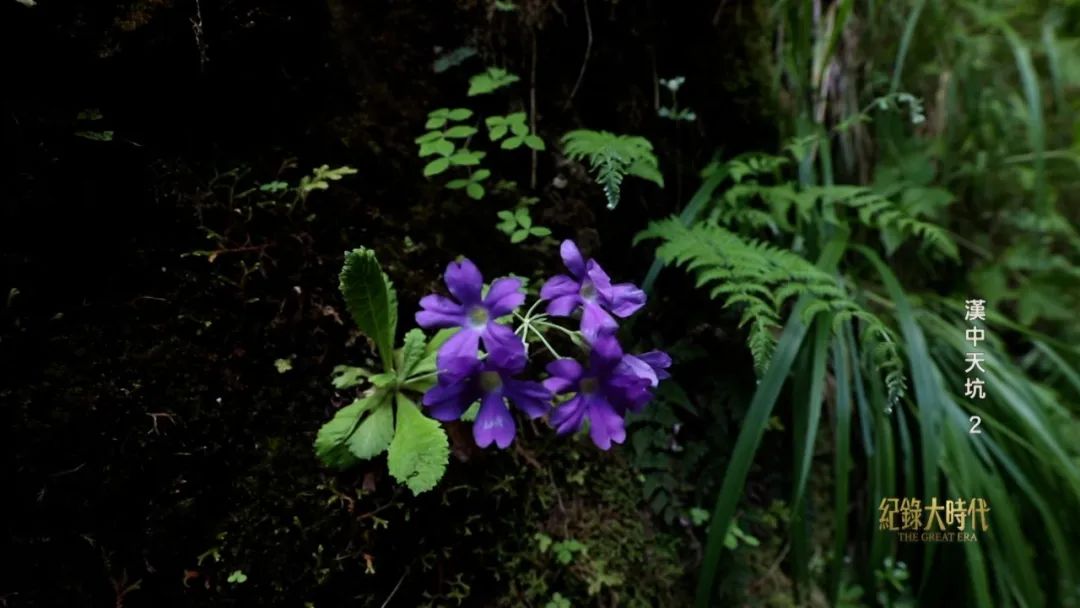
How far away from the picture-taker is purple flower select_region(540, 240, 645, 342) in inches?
36.7

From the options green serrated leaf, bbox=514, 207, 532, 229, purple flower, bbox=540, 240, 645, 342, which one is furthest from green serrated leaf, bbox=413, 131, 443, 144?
purple flower, bbox=540, 240, 645, 342

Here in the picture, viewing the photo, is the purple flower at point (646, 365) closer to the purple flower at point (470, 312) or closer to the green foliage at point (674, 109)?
the purple flower at point (470, 312)

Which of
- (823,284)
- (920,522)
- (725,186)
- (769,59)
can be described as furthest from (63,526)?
(769,59)

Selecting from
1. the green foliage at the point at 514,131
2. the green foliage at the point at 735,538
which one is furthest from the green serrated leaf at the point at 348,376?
the green foliage at the point at 735,538

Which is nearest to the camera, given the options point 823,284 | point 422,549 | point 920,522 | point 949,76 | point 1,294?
point 1,294

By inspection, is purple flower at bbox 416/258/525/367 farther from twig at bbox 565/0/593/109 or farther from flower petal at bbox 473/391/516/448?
twig at bbox 565/0/593/109

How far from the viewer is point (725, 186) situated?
165cm

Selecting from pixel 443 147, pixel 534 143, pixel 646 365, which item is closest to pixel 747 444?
pixel 646 365

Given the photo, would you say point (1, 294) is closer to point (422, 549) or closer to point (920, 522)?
point (422, 549)

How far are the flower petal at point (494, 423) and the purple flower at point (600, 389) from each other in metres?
0.07

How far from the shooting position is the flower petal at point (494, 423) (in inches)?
35.6

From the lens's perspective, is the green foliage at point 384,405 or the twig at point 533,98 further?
the twig at point 533,98

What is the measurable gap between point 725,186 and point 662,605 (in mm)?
1033

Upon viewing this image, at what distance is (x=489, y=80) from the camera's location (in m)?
1.29
